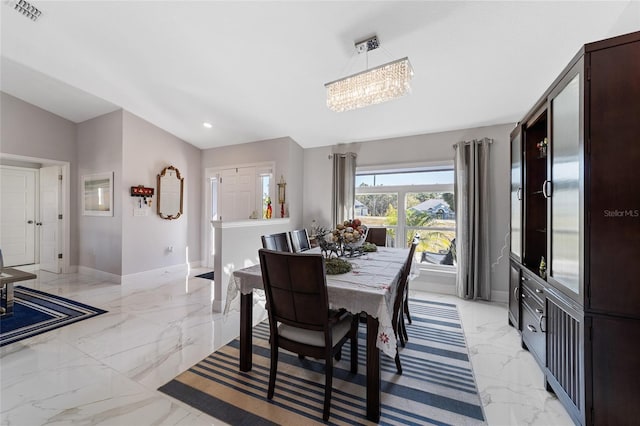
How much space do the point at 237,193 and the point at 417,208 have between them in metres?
3.42

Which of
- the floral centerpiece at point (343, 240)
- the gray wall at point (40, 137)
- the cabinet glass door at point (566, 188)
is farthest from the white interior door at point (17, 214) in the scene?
the cabinet glass door at point (566, 188)

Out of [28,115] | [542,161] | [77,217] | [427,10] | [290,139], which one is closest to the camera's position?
[427,10]

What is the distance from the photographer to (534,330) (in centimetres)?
203

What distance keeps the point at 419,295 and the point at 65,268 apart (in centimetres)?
638

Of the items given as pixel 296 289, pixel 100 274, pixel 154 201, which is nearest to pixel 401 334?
pixel 296 289

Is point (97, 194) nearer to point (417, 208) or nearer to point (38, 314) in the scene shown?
point (38, 314)

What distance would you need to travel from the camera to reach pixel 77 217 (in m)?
4.92

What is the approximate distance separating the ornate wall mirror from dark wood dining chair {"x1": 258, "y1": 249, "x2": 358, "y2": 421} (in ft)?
13.6

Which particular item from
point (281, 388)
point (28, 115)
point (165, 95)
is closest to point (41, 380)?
point (281, 388)

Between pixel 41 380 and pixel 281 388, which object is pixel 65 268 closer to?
pixel 41 380

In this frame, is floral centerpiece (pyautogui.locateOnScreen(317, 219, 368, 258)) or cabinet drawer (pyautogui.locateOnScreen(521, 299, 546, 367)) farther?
floral centerpiece (pyautogui.locateOnScreen(317, 219, 368, 258))

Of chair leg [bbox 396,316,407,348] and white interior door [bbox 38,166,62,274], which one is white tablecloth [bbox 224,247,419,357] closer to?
chair leg [bbox 396,316,407,348]

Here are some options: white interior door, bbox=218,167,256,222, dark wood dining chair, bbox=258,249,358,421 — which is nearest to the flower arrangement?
dark wood dining chair, bbox=258,249,358,421

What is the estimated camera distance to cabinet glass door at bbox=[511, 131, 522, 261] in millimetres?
2418
